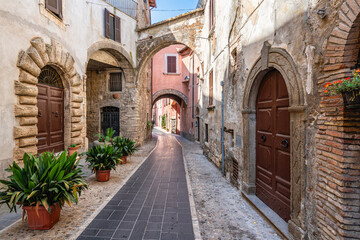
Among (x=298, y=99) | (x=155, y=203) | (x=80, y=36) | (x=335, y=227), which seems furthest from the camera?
(x=80, y=36)

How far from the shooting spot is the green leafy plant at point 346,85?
1828 mm

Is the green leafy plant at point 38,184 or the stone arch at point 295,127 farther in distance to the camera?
the green leafy plant at point 38,184

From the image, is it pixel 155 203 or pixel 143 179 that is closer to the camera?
pixel 155 203

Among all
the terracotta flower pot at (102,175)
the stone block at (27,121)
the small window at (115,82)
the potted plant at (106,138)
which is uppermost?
the small window at (115,82)

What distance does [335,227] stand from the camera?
7.19 feet

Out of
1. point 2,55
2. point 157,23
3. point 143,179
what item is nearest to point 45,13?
point 2,55

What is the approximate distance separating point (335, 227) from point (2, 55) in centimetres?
653

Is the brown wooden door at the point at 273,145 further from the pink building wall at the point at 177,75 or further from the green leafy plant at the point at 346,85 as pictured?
the pink building wall at the point at 177,75

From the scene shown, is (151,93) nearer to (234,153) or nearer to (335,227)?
(234,153)

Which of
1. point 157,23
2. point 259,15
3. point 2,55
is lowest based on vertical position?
point 2,55

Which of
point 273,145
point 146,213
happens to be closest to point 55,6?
point 146,213

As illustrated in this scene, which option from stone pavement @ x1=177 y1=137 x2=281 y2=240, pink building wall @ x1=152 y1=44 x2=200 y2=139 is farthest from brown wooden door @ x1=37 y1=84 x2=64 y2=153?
pink building wall @ x1=152 y1=44 x2=200 y2=139

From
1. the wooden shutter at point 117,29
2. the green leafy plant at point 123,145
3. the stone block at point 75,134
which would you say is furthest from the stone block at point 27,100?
the wooden shutter at point 117,29

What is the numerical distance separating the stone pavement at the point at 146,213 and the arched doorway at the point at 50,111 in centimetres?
296
